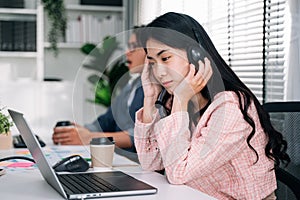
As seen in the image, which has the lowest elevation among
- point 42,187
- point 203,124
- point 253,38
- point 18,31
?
point 42,187

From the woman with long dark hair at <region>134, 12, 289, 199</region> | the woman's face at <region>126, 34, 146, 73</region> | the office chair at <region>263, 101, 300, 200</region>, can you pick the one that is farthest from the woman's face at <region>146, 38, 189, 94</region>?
the office chair at <region>263, 101, 300, 200</region>

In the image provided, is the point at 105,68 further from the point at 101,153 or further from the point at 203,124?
the point at 203,124

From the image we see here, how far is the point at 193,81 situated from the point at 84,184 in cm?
43

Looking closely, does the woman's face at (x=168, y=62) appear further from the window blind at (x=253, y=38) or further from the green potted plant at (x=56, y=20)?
the green potted plant at (x=56, y=20)

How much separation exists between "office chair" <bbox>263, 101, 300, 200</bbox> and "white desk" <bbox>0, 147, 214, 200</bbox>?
406 millimetres

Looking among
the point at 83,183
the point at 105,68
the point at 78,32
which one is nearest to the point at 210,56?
the point at 83,183

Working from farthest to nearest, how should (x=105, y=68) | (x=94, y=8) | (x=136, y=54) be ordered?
(x=94, y=8) → (x=105, y=68) → (x=136, y=54)

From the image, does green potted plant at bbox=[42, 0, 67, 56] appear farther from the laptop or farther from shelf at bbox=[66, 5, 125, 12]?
the laptop

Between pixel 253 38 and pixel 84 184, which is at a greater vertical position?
pixel 253 38

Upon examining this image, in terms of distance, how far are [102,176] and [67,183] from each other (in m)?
0.14

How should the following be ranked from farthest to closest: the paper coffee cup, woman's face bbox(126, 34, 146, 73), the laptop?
1. woman's face bbox(126, 34, 146, 73)
2. the paper coffee cup
3. the laptop

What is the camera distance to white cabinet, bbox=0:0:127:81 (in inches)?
181

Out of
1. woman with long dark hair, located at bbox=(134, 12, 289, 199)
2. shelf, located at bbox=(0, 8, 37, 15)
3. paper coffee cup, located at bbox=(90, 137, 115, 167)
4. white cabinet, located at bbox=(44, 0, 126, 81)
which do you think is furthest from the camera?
white cabinet, located at bbox=(44, 0, 126, 81)

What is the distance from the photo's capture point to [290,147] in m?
1.69
